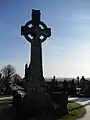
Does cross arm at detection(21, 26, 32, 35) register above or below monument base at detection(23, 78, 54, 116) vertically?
above

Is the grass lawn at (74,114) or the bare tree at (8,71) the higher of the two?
the bare tree at (8,71)

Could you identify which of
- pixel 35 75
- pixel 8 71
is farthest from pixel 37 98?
pixel 8 71

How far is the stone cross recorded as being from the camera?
21719 mm

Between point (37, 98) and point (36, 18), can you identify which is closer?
point (37, 98)

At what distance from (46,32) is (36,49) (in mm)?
2046

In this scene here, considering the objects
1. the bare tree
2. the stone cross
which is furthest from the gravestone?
the bare tree

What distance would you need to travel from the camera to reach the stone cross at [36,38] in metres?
21.7

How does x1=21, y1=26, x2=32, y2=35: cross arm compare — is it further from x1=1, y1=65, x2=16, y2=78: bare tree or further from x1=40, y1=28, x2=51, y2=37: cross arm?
x1=1, y1=65, x2=16, y2=78: bare tree

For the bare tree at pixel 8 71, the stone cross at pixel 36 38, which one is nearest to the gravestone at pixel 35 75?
the stone cross at pixel 36 38

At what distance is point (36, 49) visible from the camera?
72.0 feet

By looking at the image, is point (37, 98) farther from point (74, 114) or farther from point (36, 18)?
point (36, 18)

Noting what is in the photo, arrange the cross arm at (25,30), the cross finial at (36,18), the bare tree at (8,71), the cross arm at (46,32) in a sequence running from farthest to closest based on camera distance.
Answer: the bare tree at (8,71) < the cross arm at (46,32) < the cross finial at (36,18) < the cross arm at (25,30)

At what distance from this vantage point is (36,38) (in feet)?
73.4

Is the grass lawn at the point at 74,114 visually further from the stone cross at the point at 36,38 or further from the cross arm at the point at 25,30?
the cross arm at the point at 25,30
